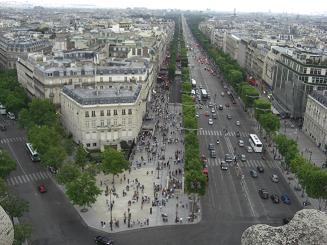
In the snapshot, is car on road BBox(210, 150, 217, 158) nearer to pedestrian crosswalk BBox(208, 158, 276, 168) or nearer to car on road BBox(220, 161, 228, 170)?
pedestrian crosswalk BBox(208, 158, 276, 168)

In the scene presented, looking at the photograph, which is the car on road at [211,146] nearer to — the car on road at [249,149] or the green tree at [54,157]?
the car on road at [249,149]

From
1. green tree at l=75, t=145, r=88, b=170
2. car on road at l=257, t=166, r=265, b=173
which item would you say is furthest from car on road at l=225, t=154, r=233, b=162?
green tree at l=75, t=145, r=88, b=170

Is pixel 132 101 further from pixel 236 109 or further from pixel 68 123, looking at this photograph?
pixel 236 109

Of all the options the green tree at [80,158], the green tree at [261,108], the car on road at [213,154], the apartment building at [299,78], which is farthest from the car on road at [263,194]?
the apartment building at [299,78]

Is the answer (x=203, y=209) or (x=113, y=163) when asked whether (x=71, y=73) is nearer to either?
(x=113, y=163)

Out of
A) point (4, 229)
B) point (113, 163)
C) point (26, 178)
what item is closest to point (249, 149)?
point (113, 163)

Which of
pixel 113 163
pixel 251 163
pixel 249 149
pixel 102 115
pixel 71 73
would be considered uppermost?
pixel 71 73
